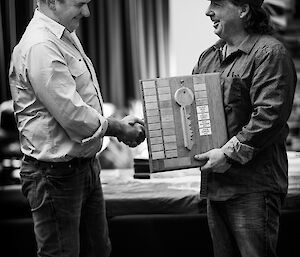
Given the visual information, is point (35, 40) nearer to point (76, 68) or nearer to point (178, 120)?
point (76, 68)

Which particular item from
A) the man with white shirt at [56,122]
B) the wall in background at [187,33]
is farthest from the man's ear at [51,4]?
the wall in background at [187,33]

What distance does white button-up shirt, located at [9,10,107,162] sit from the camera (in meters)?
2.12

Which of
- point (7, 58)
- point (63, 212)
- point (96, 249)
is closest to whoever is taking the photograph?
point (63, 212)

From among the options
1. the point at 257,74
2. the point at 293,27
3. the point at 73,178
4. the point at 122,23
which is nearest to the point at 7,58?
the point at 122,23

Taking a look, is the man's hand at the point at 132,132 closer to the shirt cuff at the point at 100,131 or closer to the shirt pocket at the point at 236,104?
the shirt cuff at the point at 100,131

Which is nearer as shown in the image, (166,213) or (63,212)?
(63,212)

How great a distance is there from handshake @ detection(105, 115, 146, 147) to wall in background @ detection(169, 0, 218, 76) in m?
1.78

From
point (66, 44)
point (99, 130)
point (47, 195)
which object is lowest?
point (47, 195)

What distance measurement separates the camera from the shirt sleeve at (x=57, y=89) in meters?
2.11

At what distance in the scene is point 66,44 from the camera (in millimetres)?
2266

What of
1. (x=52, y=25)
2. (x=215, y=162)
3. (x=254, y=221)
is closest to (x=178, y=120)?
(x=215, y=162)

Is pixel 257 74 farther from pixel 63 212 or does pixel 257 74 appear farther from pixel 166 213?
pixel 166 213

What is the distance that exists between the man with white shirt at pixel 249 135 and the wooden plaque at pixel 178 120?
6cm

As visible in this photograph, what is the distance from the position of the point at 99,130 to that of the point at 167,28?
2.56 m
